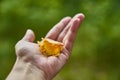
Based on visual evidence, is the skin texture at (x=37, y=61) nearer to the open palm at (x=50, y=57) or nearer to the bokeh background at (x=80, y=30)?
the open palm at (x=50, y=57)

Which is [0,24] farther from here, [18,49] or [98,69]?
[18,49]

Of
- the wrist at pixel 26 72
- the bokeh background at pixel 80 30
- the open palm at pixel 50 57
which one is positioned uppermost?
the open palm at pixel 50 57

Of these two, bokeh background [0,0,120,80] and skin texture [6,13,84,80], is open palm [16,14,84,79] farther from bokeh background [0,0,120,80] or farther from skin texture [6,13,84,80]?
bokeh background [0,0,120,80]

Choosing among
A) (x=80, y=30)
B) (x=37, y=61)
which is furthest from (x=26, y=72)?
(x=80, y=30)

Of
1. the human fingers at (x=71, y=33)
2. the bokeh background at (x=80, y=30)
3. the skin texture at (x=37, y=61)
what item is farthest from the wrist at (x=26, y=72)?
the bokeh background at (x=80, y=30)

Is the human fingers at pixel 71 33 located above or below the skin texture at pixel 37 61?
above
